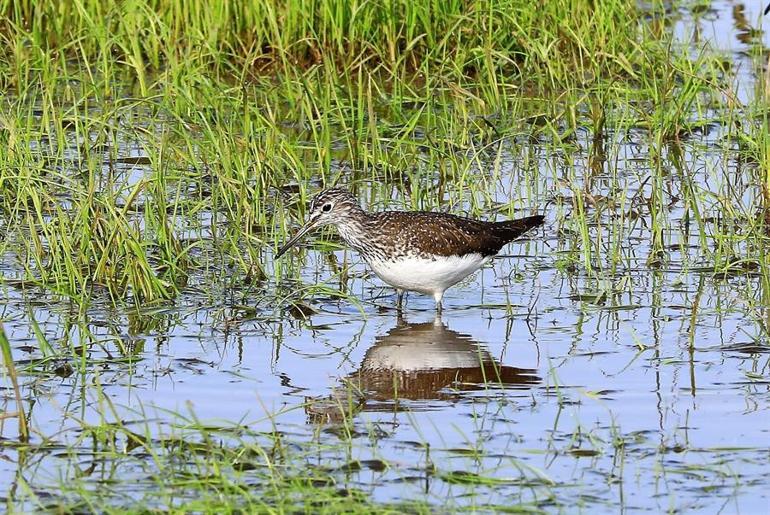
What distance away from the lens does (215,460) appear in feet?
19.2

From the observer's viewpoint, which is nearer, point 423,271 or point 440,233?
point 423,271

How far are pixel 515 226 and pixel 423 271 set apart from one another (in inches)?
35.9

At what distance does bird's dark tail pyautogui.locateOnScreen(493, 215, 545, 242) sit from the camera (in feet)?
30.3

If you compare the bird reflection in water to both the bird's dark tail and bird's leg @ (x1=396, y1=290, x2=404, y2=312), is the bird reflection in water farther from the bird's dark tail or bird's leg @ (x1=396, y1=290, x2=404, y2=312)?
the bird's dark tail

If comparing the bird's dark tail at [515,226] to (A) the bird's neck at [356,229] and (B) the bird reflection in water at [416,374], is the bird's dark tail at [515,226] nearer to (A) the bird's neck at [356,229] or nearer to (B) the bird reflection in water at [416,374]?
(A) the bird's neck at [356,229]

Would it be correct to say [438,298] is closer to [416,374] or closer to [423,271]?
[423,271]

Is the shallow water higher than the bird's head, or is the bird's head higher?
the bird's head

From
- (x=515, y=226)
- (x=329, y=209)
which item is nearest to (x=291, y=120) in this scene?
(x=329, y=209)

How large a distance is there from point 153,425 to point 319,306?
222 cm

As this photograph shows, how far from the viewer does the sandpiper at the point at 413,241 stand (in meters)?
8.70

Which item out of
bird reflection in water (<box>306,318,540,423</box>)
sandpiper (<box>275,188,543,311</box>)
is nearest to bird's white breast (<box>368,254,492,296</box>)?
sandpiper (<box>275,188,543,311</box>)

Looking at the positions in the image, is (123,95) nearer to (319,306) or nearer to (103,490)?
(319,306)

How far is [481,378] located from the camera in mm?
7609

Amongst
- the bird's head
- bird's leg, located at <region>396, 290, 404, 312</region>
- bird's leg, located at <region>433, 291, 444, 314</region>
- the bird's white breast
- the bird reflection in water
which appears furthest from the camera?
the bird's head
